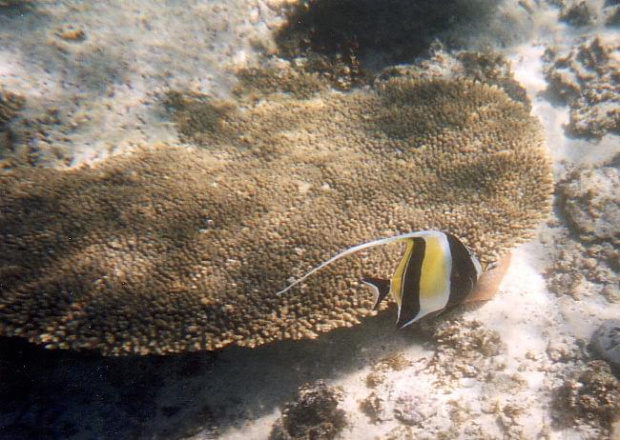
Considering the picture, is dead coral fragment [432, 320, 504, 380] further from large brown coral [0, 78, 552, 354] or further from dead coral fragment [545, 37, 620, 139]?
dead coral fragment [545, 37, 620, 139]

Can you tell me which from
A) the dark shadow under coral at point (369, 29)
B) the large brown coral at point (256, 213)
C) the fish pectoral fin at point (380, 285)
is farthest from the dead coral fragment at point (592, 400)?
the dark shadow under coral at point (369, 29)

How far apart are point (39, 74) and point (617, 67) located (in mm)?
7734

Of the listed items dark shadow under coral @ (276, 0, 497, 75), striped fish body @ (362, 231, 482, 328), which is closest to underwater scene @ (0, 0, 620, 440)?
striped fish body @ (362, 231, 482, 328)

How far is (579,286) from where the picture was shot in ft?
13.0

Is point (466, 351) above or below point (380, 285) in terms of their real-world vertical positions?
below

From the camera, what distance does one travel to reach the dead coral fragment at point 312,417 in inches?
124

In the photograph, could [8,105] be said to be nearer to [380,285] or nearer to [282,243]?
[282,243]

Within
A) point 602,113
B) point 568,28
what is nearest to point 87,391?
point 602,113

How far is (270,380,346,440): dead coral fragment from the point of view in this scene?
3.15m

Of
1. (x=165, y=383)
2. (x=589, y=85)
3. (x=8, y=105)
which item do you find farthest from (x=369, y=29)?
(x=165, y=383)

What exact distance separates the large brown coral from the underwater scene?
0.02 meters

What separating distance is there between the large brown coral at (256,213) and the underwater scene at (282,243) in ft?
0.07

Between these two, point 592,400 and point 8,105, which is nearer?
point 592,400

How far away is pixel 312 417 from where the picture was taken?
318 cm
